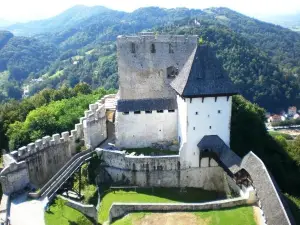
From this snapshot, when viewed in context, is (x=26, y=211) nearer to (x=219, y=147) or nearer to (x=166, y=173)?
(x=166, y=173)

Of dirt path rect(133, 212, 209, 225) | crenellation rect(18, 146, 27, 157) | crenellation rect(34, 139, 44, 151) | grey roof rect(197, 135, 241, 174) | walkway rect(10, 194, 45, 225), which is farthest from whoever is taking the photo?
crenellation rect(34, 139, 44, 151)

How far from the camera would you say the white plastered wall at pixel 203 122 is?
32.8 meters

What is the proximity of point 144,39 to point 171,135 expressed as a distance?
10.8 metres

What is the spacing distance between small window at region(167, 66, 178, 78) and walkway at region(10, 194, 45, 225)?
18707 millimetres

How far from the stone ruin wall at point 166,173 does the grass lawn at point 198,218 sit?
6939mm

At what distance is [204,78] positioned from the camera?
3281cm

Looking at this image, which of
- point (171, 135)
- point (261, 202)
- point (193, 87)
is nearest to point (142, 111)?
point (171, 135)

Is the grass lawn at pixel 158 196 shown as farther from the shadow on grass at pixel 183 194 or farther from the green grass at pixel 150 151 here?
the green grass at pixel 150 151

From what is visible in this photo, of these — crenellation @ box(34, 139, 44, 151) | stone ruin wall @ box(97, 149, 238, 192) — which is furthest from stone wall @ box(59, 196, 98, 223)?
crenellation @ box(34, 139, 44, 151)

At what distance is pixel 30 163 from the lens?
34469 mm

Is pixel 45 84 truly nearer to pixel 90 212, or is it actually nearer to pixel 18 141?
pixel 18 141

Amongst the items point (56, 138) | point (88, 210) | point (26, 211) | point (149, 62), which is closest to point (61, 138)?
point (56, 138)

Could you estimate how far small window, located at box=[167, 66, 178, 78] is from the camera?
38.8 meters

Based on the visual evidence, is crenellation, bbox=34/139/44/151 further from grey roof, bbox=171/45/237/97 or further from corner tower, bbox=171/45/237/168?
grey roof, bbox=171/45/237/97
